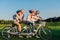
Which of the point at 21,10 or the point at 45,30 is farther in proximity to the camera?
the point at 21,10

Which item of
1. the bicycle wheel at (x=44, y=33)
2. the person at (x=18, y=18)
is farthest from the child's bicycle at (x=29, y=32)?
the person at (x=18, y=18)

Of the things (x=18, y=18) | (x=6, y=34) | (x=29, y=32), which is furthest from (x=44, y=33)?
(x=6, y=34)

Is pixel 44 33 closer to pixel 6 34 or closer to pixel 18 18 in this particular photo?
pixel 18 18

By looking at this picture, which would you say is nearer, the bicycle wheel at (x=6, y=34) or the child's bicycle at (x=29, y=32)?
the child's bicycle at (x=29, y=32)

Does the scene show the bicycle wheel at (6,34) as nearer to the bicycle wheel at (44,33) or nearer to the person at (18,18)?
the person at (18,18)

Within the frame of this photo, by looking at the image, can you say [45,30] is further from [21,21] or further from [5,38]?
[5,38]

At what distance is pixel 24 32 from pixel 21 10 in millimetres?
1036

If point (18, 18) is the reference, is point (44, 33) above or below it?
below

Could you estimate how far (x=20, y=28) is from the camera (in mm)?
10188

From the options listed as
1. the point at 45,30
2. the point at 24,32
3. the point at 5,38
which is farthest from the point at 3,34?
the point at 45,30

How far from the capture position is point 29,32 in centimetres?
1009

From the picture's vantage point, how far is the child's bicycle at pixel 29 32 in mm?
9739

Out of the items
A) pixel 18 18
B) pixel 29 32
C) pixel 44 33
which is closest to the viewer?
pixel 44 33

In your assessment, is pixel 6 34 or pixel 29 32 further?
pixel 6 34
